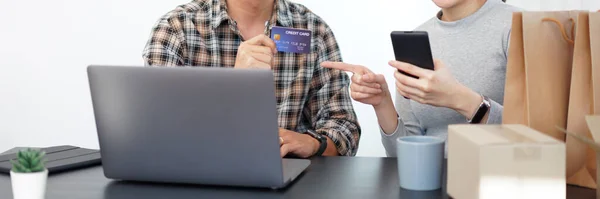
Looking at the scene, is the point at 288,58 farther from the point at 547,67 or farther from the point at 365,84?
the point at 547,67

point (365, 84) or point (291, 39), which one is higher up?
point (291, 39)

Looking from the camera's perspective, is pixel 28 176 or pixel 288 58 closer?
pixel 28 176

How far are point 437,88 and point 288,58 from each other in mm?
605

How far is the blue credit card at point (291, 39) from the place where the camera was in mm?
1803

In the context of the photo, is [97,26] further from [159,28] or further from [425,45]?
[425,45]

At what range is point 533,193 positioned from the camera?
3.58 feet

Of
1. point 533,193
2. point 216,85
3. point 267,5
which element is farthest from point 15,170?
point 267,5

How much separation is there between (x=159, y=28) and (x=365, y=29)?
1.72 metres

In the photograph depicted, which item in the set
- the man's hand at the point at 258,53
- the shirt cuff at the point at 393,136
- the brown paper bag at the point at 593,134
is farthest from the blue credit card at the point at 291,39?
the brown paper bag at the point at 593,134

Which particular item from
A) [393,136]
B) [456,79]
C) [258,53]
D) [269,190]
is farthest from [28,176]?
[456,79]

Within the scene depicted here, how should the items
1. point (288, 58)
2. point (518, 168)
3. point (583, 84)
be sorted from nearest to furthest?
point (518, 168) < point (583, 84) < point (288, 58)

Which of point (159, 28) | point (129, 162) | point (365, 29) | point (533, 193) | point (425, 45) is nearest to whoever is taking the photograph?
point (533, 193)

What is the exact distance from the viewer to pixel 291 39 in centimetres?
182

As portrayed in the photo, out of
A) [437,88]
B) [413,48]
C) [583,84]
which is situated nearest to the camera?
[583,84]
